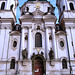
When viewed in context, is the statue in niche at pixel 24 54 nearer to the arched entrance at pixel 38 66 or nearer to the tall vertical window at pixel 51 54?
the arched entrance at pixel 38 66

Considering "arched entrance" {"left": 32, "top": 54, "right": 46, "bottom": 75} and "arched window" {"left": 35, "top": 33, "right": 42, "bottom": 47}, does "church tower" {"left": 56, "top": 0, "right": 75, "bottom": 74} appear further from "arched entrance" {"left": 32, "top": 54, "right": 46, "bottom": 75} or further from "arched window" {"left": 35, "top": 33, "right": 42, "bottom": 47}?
"arched window" {"left": 35, "top": 33, "right": 42, "bottom": 47}

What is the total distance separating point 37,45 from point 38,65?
10.3 feet

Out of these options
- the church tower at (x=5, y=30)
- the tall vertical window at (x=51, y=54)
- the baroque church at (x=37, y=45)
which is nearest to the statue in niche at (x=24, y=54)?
the baroque church at (x=37, y=45)

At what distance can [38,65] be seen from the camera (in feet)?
61.0

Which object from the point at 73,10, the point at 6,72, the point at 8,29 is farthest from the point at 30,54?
the point at 73,10

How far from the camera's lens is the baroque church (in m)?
18.0

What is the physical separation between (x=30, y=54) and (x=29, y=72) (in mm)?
2674

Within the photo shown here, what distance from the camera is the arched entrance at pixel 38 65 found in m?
18.1

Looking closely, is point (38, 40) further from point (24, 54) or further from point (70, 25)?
point (70, 25)

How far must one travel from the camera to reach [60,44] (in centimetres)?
A: 1997

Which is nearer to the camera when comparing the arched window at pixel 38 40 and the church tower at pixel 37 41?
the church tower at pixel 37 41

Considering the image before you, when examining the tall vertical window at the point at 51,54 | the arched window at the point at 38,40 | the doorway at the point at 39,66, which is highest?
the arched window at the point at 38,40

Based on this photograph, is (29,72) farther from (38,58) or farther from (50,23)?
(50,23)

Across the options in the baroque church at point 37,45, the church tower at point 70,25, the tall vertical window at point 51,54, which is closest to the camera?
the baroque church at point 37,45
